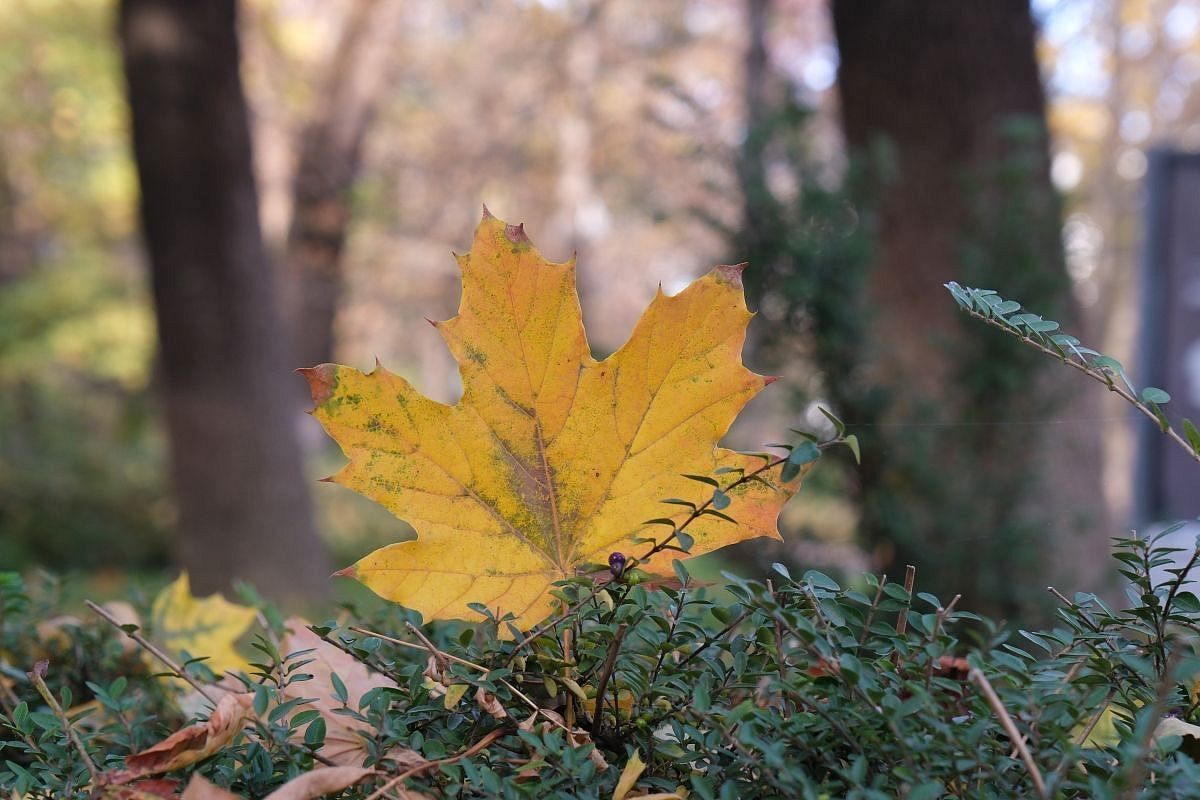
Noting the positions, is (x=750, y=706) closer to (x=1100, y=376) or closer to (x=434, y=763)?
(x=434, y=763)

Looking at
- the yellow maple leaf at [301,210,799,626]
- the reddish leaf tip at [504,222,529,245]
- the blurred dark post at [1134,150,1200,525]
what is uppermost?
the reddish leaf tip at [504,222,529,245]

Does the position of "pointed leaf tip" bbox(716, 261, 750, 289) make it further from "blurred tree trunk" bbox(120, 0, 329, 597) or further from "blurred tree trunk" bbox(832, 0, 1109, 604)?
"blurred tree trunk" bbox(120, 0, 329, 597)

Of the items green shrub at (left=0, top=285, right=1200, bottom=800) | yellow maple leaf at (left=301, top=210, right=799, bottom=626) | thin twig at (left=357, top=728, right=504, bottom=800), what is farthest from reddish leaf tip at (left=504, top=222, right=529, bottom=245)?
thin twig at (left=357, top=728, right=504, bottom=800)

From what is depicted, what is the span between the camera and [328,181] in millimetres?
12180

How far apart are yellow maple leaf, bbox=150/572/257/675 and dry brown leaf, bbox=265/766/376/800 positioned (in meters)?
0.68

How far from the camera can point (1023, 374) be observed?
397cm

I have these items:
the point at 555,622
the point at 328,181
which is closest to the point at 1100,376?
the point at 555,622

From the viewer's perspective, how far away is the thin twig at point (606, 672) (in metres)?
0.71

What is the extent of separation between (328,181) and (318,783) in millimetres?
12361

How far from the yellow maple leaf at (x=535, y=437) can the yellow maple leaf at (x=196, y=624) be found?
576 mm

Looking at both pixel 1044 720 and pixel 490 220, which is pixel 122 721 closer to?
pixel 490 220

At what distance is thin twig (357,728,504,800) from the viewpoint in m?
0.66

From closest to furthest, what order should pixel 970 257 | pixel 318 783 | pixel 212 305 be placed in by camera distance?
pixel 318 783 → pixel 970 257 → pixel 212 305

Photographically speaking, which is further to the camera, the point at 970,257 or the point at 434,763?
the point at 970,257
